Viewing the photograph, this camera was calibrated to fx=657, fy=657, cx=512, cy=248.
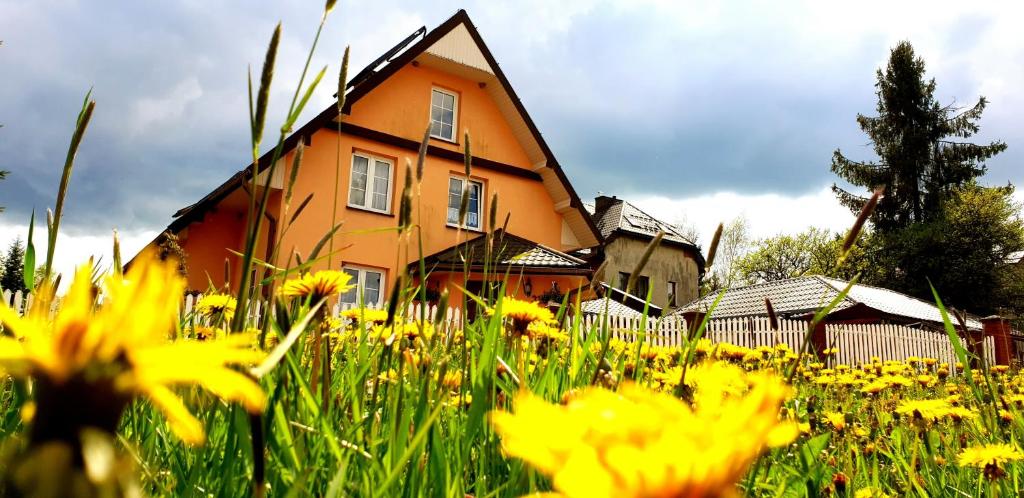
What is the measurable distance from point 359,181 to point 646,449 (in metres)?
14.1

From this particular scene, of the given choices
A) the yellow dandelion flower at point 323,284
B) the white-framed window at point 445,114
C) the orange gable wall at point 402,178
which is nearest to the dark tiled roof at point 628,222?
the orange gable wall at point 402,178

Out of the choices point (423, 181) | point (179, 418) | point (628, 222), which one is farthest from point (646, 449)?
point (628, 222)

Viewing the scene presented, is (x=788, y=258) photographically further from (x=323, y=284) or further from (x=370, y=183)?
(x=323, y=284)

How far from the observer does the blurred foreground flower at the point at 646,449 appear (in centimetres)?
31

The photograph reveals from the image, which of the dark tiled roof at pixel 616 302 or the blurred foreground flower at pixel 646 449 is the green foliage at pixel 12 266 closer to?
the dark tiled roof at pixel 616 302

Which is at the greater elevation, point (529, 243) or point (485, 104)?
point (485, 104)

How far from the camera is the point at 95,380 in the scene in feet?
1.04

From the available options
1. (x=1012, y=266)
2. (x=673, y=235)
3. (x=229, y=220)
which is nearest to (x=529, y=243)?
(x=229, y=220)

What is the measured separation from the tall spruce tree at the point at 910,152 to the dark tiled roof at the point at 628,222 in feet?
33.0

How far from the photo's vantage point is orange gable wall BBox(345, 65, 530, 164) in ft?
45.9

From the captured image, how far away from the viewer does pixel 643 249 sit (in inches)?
1184

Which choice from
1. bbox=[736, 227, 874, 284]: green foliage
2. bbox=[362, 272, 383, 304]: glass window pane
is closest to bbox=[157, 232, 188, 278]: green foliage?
bbox=[362, 272, 383, 304]: glass window pane

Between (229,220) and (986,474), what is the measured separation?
1449cm

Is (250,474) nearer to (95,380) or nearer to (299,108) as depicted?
(299,108)
